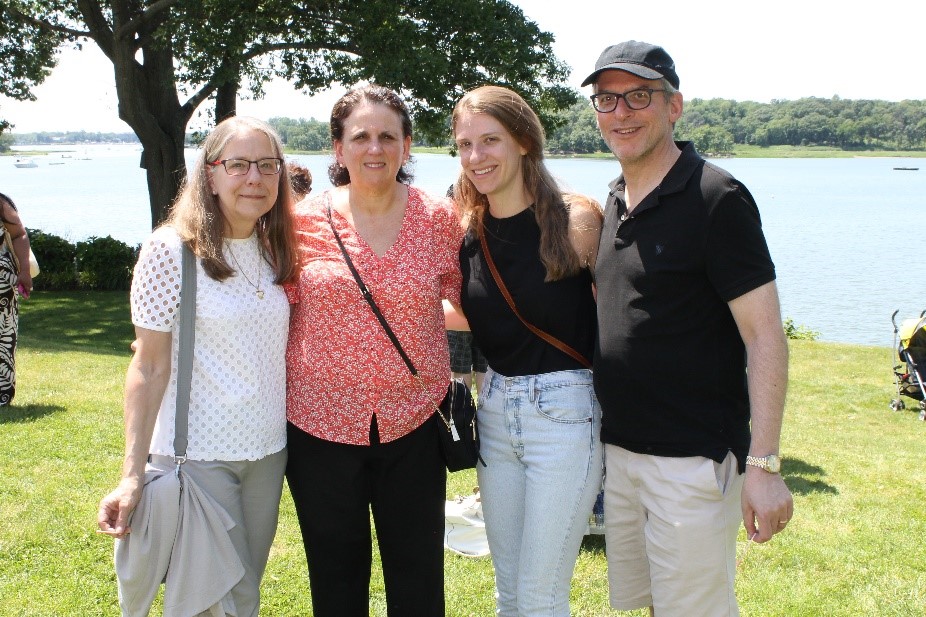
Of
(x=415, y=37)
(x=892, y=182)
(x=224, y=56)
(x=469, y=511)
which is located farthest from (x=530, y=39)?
(x=892, y=182)

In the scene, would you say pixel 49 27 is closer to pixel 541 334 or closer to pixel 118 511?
pixel 118 511

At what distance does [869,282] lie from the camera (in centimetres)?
2783

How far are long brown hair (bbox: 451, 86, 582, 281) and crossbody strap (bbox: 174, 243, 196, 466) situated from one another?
98 centimetres

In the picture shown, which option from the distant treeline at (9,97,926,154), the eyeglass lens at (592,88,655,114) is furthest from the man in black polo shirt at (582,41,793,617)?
the distant treeline at (9,97,926,154)

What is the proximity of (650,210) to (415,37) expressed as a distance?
444 inches

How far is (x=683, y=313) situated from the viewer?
100.0 inches

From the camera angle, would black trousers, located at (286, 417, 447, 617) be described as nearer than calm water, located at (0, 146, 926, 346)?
Yes

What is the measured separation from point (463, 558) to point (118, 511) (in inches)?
93.2

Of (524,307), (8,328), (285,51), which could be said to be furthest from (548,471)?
(285,51)

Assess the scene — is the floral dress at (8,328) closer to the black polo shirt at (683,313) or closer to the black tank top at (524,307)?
the black tank top at (524,307)

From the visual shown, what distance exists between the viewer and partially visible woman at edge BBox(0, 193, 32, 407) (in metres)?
6.91

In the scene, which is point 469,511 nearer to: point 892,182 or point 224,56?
point 224,56

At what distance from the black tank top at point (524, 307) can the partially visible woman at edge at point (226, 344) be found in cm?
66

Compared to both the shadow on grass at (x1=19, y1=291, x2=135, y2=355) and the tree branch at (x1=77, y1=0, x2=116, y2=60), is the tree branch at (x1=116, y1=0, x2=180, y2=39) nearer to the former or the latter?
the tree branch at (x1=77, y1=0, x2=116, y2=60)
